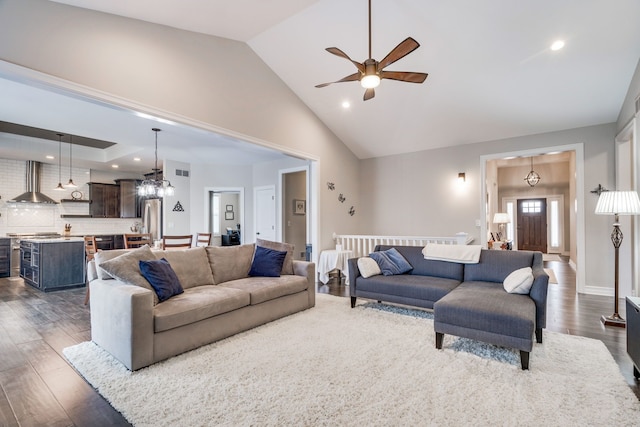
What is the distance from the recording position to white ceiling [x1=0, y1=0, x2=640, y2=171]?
345 centimetres

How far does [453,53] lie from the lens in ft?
13.8

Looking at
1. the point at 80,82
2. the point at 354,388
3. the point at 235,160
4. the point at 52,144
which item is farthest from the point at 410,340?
the point at 52,144

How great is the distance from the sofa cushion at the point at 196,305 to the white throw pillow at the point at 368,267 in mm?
1561

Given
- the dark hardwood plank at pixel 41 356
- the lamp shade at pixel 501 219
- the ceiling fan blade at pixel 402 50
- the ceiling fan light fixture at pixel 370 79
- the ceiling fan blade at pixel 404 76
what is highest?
the ceiling fan blade at pixel 402 50

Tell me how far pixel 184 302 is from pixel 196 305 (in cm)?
12

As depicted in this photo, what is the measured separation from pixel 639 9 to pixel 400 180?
4.26m

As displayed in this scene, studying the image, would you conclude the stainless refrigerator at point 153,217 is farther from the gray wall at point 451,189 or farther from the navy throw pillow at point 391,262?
the navy throw pillow at point 391,262

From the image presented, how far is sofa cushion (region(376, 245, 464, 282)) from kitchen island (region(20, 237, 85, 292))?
5.80 meters

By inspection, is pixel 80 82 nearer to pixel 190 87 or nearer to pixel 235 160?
pixel 190 87

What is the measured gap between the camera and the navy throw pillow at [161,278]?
2.99m

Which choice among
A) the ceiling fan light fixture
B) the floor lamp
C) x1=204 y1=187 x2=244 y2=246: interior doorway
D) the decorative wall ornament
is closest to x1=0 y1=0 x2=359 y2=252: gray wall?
the ceiling fan light fixture

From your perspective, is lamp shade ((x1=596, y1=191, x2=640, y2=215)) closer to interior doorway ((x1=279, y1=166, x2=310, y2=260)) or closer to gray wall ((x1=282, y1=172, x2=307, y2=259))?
interior doorway ((x1=279, y1=166, x2=310, y2=260))

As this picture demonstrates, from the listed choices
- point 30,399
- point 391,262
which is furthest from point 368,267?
point 30,399

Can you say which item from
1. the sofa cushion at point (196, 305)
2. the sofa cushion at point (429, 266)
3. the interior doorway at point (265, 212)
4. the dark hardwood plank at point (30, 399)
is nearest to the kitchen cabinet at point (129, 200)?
the interior doorway at point (265, 212)
